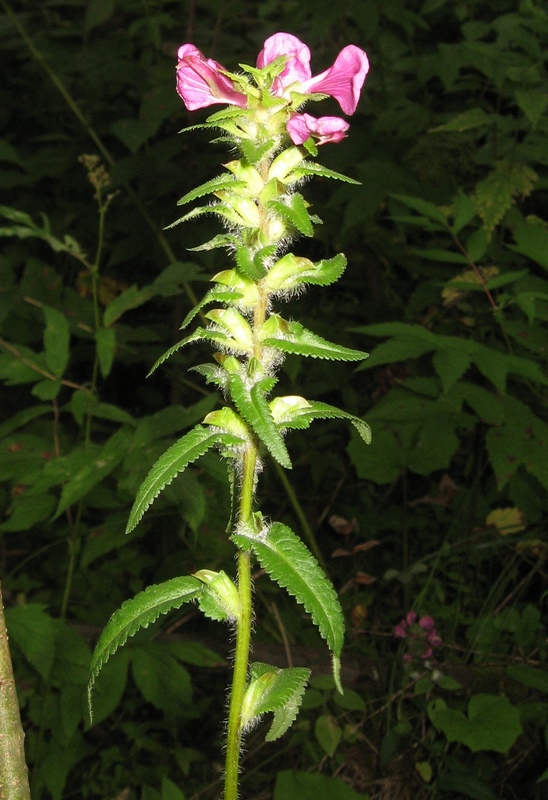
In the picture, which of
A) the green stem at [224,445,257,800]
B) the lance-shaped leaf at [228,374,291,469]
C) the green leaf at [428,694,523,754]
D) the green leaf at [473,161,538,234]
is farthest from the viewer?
the green leaf at [473,161,538,234]

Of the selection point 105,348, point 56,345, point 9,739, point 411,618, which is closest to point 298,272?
point 9,739

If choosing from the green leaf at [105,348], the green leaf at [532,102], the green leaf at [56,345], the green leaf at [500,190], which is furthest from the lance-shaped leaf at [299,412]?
the green leaf at [532,102]

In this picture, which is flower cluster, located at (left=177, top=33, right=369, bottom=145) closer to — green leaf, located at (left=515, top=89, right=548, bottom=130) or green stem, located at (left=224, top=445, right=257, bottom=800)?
green stem, located at (left=224, top=445, right=257, bottom=800)

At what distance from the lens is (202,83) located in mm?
1149

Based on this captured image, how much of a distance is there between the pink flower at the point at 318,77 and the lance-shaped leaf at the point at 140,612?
2.35 ft

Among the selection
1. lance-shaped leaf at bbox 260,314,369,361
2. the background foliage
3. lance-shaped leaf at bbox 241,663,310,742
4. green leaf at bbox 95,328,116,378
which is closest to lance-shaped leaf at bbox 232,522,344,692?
lance-shaped leaf at bbox 241,663,310,742

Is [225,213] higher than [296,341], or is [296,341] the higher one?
[225,213]

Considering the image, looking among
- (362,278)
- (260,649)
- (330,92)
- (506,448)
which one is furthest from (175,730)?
(362,278)

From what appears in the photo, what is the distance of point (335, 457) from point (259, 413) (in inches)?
109

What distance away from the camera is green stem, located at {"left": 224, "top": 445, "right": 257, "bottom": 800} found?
109cm

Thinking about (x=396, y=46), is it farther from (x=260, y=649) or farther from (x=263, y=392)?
(x=263, y=392)

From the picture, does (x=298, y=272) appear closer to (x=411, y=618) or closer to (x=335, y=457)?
(x=411, y=618)

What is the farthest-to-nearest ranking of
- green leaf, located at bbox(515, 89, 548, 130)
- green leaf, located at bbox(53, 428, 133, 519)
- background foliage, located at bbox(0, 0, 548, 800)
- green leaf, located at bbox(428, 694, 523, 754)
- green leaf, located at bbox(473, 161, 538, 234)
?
green leaf, located at bbox(473, 161, 538, 234), green leaf, located at bbox(515, 89, 548, 130), background foliage, located at bbox(0, 0, 548, 800), green leaf, located at bbox(428, 694, 523, 754), green leaf, located at bbox(53, 428, 133, 519)

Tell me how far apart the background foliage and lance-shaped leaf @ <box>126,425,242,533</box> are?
100cm
